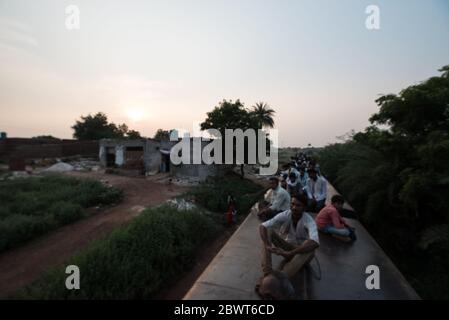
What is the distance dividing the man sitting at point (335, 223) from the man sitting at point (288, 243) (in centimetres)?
152

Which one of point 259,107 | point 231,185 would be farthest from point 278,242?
point 259,107

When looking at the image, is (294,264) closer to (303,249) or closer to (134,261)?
(303,249)

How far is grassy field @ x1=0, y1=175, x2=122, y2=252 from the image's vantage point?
6734mm

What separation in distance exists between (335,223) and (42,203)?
10.3 metres

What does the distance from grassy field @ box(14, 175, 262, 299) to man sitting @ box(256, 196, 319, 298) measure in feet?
10.2

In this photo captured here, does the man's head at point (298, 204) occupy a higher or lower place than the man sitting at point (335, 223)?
higher

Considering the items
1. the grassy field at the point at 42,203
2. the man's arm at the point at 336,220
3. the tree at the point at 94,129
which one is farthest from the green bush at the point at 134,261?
the tree at the point at 94,129

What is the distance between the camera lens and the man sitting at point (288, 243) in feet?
8.97

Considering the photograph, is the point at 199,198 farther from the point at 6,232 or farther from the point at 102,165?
the point at 102,165

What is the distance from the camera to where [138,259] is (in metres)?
5.16

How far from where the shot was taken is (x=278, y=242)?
124 inches

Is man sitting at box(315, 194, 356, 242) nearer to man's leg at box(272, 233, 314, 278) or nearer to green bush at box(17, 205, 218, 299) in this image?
man's leg at box(272, 233, 314, 278)

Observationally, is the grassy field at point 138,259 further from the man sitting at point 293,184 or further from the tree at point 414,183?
the tree at point 414,183

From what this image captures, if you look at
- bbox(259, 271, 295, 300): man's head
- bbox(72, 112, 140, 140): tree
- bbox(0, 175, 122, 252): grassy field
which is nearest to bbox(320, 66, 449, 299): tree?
bbox(259, 271, 295, 300): man's head
